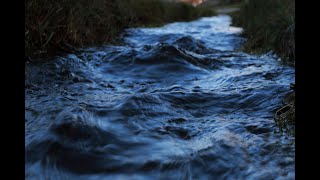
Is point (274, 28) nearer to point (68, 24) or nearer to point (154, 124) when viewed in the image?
point (68, 24)

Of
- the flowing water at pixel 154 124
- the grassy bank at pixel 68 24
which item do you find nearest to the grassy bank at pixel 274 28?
the flowing water at pixel 154 124

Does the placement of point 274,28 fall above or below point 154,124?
above

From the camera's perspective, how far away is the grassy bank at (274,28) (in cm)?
552

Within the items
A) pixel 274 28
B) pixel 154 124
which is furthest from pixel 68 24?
pixel 154 124

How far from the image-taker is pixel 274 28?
610cm

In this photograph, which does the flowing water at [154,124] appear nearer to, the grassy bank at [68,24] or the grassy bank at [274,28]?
the grassy bank at [68,24]

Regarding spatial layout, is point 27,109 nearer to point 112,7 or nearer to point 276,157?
point 276,157

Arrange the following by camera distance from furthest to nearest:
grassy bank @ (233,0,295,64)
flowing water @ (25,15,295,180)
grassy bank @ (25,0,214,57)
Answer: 1. grassy bank @ (233,0,295,64)
2. grassy bank @ (25,0,214,57)
3. flowing water @ (25,15,295,180)

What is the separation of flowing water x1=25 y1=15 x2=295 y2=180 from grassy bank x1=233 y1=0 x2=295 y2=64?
3.00ft

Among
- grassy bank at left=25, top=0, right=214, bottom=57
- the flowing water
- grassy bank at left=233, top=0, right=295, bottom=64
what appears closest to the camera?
the flowing water

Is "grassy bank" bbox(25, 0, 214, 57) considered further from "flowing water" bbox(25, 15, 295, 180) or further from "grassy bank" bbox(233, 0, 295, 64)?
"grassy bank" bbox(233, 0, 295, 64)

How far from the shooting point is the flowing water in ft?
6.48

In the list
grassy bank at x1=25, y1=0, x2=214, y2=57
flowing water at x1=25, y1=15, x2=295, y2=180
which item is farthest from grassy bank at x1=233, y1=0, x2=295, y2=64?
grassy bank at x1=25, y1=0, x2=214, y2=57

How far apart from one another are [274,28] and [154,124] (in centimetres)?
406
